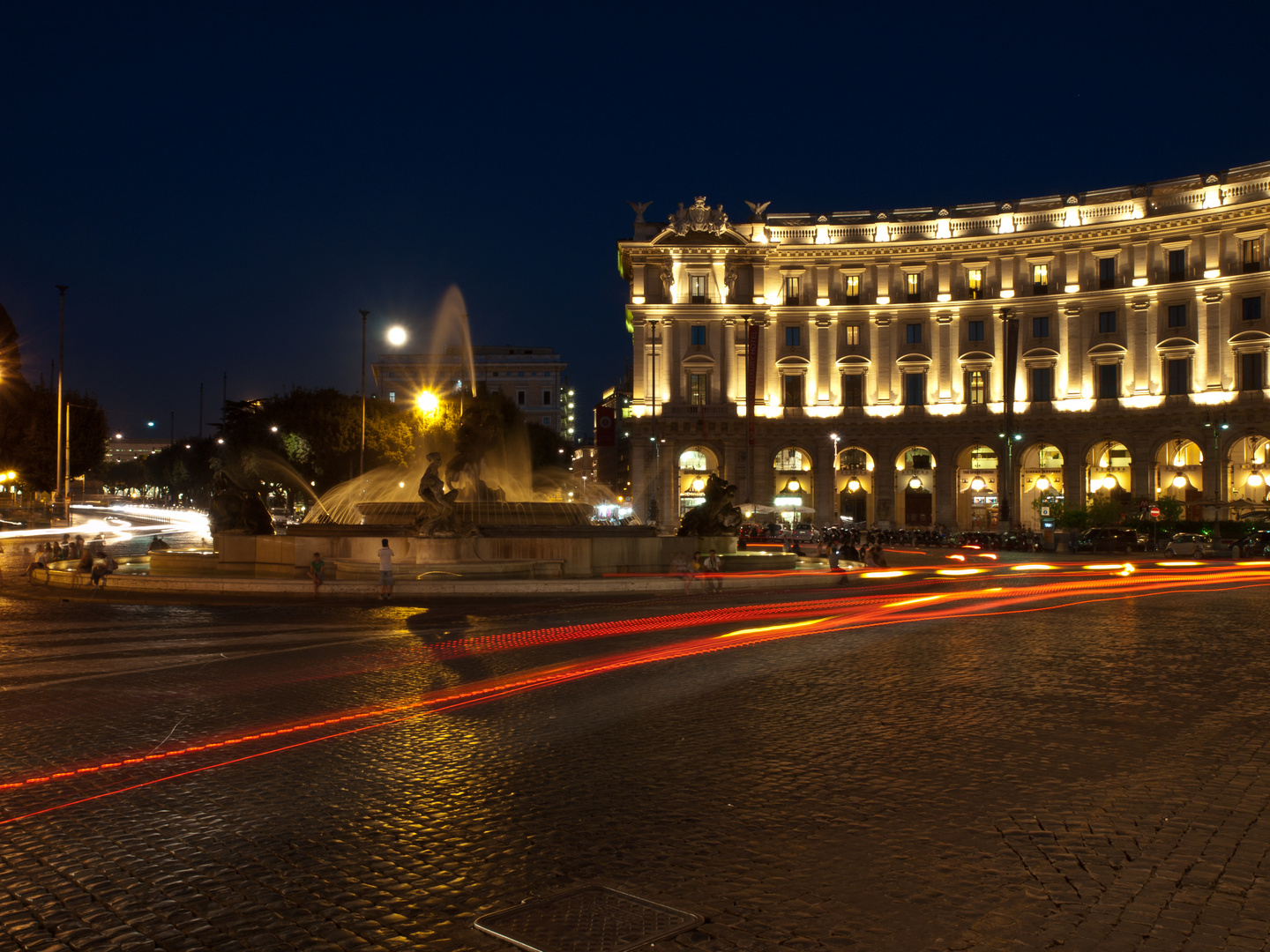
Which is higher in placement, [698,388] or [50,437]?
[698,388]

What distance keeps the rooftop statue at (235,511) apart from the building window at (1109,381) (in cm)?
5739

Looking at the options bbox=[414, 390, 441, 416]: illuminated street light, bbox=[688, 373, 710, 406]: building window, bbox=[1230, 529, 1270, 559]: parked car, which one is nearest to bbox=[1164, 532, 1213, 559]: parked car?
bbox=[1230, 529, 1270, 559]: parked car

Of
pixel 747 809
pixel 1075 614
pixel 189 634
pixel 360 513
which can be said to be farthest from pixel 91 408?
pixel 747 809

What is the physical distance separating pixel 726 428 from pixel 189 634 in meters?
58.3

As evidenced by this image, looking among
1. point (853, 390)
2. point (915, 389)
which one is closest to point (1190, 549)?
point (915, 389)

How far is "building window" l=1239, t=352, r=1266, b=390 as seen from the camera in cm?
6366

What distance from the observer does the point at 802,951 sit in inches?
187

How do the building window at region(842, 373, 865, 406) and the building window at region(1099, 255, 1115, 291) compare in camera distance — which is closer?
the building window at region(1099, 255, 1115, 291)

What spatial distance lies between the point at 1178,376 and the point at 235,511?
6028 cm

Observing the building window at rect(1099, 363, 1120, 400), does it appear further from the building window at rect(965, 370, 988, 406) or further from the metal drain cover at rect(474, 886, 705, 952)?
the metal drain cover at rect(474, 886, 705, 952)

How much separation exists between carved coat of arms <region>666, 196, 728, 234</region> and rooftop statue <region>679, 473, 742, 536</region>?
44.6 meters

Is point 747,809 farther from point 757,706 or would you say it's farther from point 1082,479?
point 1082,479

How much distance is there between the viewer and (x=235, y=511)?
29.3 meters

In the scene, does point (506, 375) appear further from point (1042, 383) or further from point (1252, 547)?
point (1252, 547)
